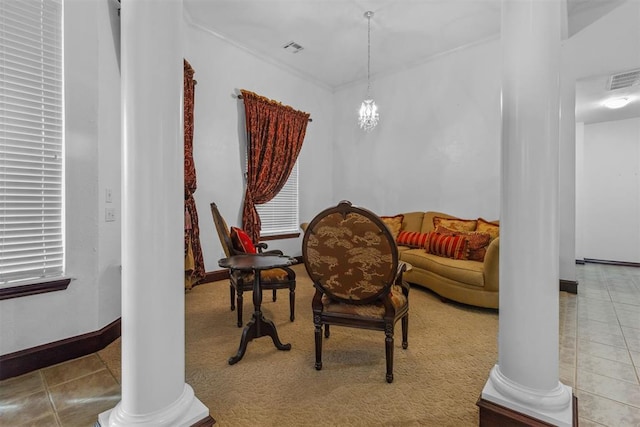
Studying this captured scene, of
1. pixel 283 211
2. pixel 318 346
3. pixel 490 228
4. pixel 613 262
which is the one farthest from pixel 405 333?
pixel 613 262

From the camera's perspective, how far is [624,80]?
412 cm

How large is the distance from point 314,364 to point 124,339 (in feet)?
4.05

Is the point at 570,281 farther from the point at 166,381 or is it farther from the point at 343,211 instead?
the point at 166,381

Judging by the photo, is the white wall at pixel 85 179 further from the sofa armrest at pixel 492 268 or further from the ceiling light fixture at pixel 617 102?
the ceiling light fixture at pixel 617 102

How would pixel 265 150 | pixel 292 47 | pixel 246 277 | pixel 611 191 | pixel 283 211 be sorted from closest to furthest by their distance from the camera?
pixel 246 277
pixel 292 47
pixel 265 150
pixel 283 211
pixel 611 191

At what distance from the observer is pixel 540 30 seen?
1.33 meters

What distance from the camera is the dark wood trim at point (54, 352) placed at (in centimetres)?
192

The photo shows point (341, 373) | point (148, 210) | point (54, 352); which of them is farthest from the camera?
point (54, 352)

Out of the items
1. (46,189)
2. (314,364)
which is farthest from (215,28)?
(314,364)

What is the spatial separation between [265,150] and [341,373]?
3.58 metres

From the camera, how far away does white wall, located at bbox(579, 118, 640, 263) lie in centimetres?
598

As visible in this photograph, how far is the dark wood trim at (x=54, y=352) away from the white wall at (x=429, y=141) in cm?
432

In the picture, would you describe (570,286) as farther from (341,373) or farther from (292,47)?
(292,47)

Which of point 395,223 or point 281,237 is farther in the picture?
point 281,237
